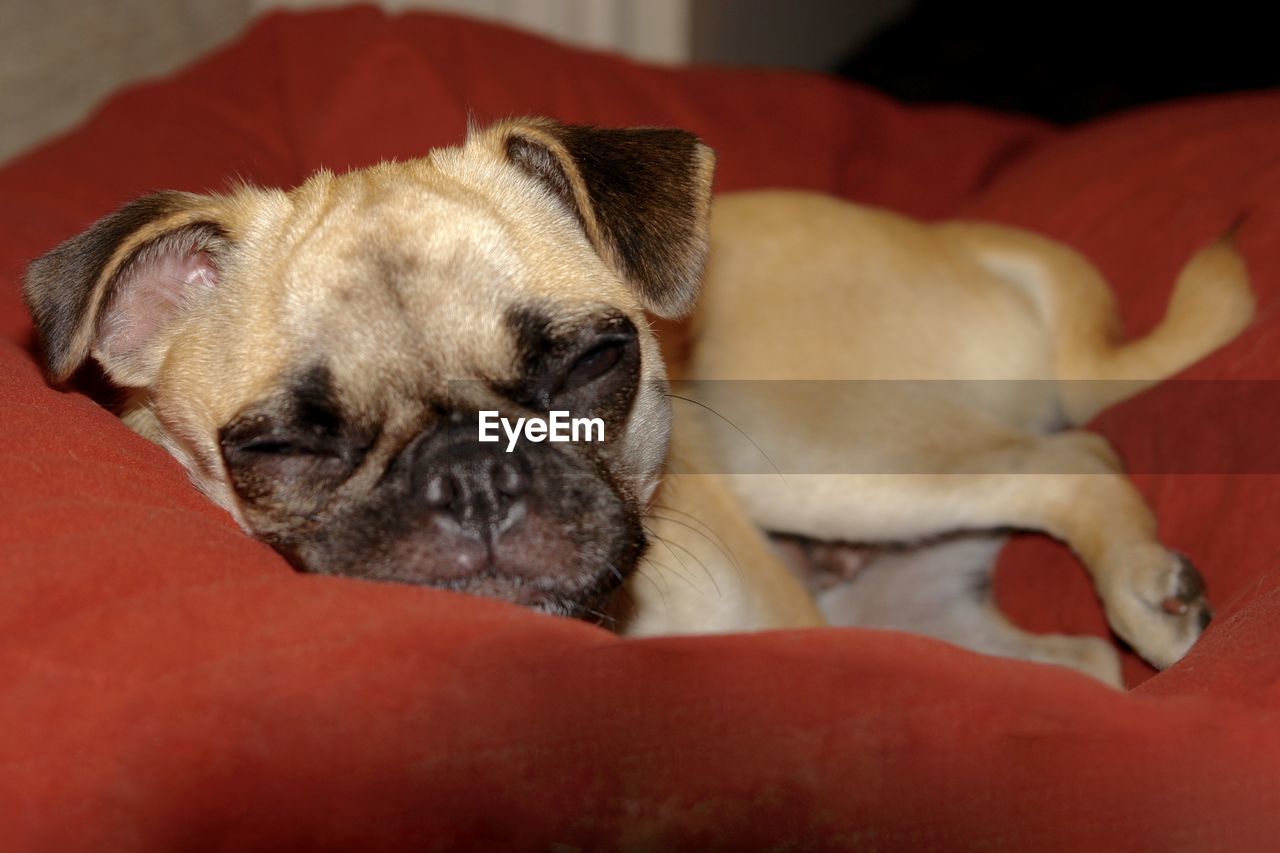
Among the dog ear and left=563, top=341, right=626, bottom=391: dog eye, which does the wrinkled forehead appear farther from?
the dog ear

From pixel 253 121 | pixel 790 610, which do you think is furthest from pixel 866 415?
pixel 253 121

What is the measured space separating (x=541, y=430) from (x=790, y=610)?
3.41 feet

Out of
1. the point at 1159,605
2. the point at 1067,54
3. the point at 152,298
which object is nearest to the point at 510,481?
the point at 152,298

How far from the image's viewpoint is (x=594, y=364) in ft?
6.89

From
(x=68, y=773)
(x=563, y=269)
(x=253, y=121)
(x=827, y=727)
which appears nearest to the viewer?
(x=68, y=773)

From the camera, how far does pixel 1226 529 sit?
101 inches

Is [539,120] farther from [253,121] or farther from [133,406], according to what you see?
[253,121]

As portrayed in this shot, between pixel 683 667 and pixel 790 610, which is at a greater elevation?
pixel 683 667

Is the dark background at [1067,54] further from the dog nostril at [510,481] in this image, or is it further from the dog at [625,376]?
the dog nostril at [510,481]

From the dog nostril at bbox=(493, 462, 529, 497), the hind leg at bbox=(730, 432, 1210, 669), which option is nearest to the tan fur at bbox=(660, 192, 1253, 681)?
the hind leg at bbox=(730, 432, 1210, 669)

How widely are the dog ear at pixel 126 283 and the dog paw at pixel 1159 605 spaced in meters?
2.11

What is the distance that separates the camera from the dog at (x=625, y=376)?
6.50 ft

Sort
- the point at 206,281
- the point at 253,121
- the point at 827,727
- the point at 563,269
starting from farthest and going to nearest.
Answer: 1. the point at 253,121
2. the point at 206,281
3. the point at 563,269
4. the point at 827,727

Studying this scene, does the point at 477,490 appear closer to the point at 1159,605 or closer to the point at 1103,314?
the point at 1159,605
